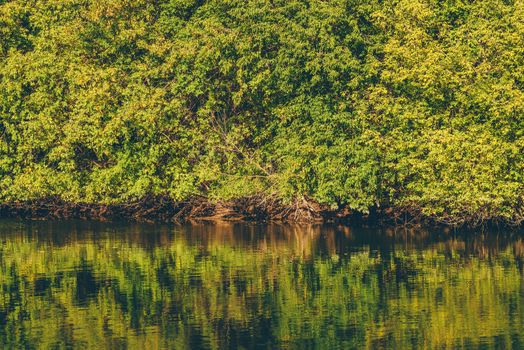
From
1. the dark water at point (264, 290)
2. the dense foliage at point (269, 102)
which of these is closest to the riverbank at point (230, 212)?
the dense foliage at point (269, 102)

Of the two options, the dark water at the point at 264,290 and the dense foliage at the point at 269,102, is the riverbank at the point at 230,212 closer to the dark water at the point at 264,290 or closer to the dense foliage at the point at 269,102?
the dense foliage at the point at 269,102

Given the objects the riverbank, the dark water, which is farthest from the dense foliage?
the dark water

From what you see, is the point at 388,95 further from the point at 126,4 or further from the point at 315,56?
the point at 126,4

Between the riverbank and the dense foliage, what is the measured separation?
2.49 feet

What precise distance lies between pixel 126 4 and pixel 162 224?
11.0 m

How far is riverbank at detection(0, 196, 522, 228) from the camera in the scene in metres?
53.8

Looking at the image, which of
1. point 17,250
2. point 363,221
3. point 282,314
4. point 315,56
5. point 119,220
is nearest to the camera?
point 282,314

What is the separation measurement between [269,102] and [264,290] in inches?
848

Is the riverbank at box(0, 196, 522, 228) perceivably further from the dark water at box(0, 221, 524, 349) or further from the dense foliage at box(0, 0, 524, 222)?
the dark water at box(0, 221, 524, 349)

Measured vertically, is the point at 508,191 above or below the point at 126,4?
below

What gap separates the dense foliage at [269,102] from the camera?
49.3m

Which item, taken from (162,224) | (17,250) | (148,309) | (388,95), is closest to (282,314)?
(148,309)

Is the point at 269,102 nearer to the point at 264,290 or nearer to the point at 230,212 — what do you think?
the point at 230,212

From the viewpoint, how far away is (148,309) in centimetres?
3250
